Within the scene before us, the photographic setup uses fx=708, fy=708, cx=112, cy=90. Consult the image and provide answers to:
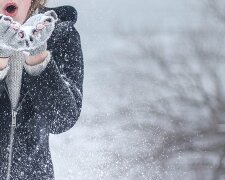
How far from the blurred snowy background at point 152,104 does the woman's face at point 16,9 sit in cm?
215

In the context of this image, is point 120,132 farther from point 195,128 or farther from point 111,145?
point 195,128

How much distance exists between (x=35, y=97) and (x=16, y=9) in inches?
6.2

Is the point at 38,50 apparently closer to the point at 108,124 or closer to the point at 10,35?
the point at 10,35

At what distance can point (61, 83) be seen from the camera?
4.05ft

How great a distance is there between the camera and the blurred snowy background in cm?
465

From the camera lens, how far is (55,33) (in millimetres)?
1331

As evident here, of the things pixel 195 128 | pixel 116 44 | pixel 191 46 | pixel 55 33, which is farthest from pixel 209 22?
pixel 55 33

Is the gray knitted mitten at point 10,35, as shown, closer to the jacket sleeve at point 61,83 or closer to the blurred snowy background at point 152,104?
the jacket sleeve at point 61,83

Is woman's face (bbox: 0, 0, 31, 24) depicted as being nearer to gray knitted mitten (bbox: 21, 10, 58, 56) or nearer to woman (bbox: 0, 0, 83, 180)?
woman (bbox: 0, 0, 83, 180)

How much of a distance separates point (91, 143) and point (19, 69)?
3.45 meters

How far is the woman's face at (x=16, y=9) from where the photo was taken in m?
1.20

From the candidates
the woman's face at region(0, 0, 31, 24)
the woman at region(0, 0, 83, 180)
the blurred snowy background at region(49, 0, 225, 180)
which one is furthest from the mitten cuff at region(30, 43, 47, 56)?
the blurred snowy background at region(49, 0, 225, 180)

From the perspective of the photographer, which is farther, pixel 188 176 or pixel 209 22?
pixel 209 22

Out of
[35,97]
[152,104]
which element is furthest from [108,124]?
[35,97]
